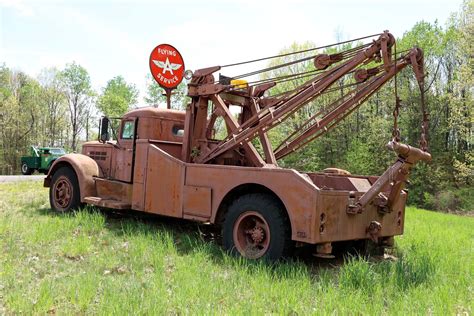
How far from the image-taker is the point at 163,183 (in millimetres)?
7359

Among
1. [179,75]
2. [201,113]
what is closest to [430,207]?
[179,75]

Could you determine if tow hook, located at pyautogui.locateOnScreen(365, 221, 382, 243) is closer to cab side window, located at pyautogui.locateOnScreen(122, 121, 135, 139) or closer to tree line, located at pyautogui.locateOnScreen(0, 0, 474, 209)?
cab side window, located at pyautogui.locateOnScreen(122, 121, 135, 139)

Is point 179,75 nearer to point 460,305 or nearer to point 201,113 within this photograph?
point 201,113

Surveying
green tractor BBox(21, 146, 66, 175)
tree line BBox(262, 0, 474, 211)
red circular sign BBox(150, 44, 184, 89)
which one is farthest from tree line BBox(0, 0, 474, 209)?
red circular sign BBox(150, 44, 184, 89)

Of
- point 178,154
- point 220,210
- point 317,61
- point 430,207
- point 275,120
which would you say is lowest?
point 430,207

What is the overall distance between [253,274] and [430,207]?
2412 centimetres

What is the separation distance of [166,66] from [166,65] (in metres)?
0.02

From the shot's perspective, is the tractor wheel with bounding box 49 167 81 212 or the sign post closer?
the tractor wheel with bounding box 49 167 81 212

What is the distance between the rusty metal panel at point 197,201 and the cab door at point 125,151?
187 cm

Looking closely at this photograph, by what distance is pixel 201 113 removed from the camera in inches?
307

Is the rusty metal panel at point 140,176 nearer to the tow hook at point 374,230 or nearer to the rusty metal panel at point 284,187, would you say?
the rusty metal panel at point 284,187

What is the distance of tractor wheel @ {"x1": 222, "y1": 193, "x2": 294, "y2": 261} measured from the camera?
568cm

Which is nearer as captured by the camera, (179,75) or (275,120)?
(275,120)

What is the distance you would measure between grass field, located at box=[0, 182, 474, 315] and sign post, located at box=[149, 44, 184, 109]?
162 inches
